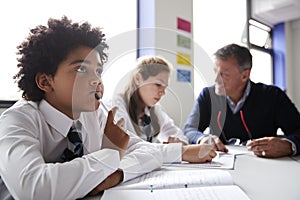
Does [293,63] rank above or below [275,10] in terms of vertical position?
below

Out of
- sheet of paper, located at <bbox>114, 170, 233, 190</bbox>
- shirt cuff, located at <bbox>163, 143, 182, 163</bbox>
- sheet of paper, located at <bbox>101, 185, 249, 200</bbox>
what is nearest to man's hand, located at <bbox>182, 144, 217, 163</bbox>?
shirt cuff, located at <bbox>163, 143, 182, 163</bbox>

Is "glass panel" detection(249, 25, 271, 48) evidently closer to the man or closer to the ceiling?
the ceiling

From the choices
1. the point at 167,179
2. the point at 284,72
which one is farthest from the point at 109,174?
the point at 284,72

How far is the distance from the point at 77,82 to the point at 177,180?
0.98 feet

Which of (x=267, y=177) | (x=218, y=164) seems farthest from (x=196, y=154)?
(x=267, y=177)

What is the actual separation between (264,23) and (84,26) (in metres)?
2.86

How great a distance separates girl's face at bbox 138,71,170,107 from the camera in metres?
0.59

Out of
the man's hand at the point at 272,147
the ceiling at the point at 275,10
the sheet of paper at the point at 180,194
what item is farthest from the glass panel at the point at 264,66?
the sheet of paper at the point at 180,194

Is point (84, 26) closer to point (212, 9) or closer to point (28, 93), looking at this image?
point (28, 93)

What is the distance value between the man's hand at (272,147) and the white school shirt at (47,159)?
0.40 m

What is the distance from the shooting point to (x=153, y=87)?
61 centimetres

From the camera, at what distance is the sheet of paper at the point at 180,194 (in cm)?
42

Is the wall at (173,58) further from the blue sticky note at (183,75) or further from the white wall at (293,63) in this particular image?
the white wall at (293,63)

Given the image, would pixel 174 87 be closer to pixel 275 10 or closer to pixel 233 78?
pixel 233 78
